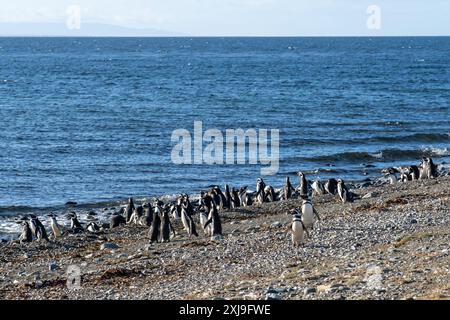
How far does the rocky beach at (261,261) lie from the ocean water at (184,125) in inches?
358

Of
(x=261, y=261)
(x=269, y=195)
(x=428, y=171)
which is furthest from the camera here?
(x=428, y=171)

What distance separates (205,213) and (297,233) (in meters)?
5.59

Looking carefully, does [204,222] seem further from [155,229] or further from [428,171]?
[428,171]

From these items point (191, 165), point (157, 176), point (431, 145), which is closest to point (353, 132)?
point (431, 145)

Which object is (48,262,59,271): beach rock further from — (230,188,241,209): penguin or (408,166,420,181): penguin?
(408,166,420,181): penguin

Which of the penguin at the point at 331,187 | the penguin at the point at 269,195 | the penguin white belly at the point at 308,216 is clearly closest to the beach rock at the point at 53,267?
the penguin white belly at the point at 308,216

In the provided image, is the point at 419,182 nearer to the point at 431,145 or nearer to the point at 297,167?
the point at 297,167

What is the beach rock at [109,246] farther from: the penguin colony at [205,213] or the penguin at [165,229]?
the penguin at [165,229]

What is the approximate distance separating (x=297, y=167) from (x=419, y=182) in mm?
8481

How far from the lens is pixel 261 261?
16.0 meters

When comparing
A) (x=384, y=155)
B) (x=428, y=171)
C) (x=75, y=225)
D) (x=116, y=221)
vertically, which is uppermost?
(x=428, y=171)

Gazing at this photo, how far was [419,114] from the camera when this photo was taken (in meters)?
56.0

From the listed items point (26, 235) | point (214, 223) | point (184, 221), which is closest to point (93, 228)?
point (26, 235)
